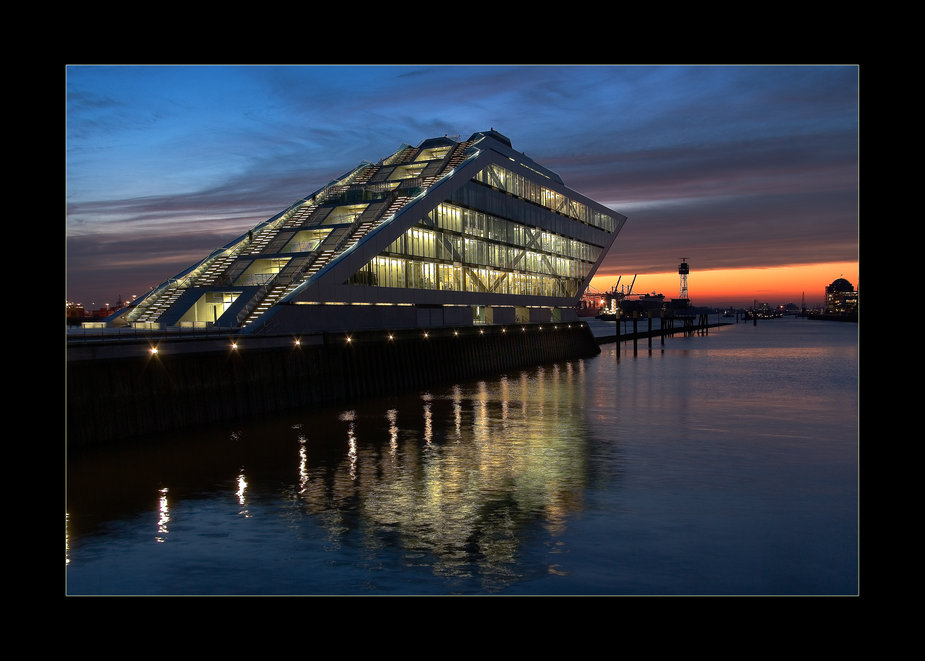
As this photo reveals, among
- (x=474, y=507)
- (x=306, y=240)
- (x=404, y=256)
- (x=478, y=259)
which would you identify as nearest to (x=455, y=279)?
(x=478, y=259)

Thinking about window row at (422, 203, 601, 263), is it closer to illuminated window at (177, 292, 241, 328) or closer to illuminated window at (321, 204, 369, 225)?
illuminated window at (321, 204, 369, 225)

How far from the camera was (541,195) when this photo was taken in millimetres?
90125

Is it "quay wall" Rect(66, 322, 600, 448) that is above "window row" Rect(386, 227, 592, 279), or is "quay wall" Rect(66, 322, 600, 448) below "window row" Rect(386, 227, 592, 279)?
below

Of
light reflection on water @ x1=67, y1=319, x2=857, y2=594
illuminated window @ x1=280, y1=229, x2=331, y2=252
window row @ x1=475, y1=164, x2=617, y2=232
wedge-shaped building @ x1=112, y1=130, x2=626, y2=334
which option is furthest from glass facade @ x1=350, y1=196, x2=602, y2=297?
light reflection on water @ x1=67, y1=319, x2=857, y2=594

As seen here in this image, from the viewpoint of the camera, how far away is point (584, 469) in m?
28.2

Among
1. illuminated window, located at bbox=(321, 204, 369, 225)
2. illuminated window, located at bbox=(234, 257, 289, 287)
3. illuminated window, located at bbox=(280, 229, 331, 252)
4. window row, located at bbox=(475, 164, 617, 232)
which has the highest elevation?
window row, located at bbox=(475, 164, 617, 232)

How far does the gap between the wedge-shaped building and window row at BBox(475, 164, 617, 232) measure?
8.4 inches

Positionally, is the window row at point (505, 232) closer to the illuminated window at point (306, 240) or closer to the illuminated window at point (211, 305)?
the illuminated window at point (306, 240)

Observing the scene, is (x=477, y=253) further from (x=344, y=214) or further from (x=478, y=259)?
(x=344, y=214)

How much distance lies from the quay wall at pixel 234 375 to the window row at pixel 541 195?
20.6 m

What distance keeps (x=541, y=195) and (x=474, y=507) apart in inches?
2820

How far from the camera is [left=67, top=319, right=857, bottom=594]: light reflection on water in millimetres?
16438

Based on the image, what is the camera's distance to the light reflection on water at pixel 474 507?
1644 centimetres
